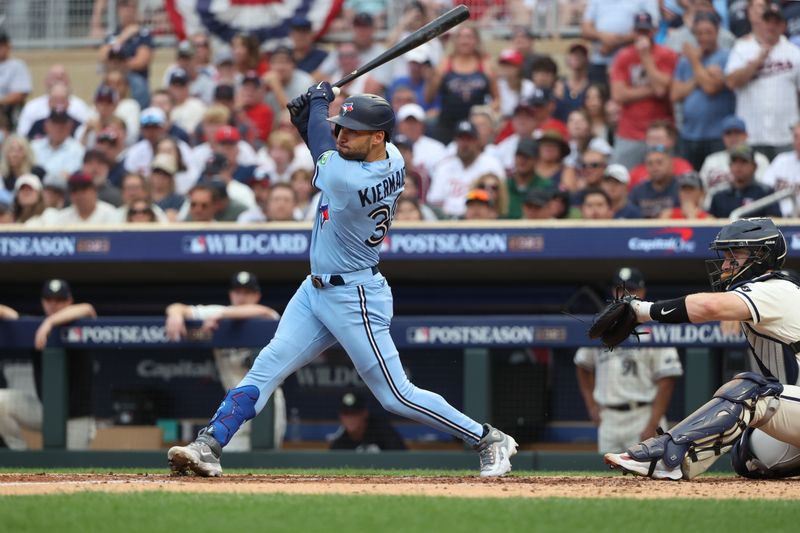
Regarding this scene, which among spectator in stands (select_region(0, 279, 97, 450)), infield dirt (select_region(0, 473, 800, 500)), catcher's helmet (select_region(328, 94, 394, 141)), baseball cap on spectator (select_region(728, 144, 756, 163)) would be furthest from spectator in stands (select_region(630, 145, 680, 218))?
catcher's helmet (select_region(328, 94, 394, 141))

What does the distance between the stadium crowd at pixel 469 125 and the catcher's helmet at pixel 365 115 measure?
340 cm

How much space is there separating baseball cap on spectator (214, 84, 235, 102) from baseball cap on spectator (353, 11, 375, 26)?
132cm

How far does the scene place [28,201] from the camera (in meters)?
10.1

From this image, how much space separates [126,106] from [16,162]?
4.55 ft

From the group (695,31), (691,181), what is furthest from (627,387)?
(695,31)

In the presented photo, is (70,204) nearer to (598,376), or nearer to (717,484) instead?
(598,376)

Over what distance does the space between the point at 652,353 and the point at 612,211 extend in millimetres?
1549

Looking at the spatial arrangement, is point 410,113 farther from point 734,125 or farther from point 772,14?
point 772,14

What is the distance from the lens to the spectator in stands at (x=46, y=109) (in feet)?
40.3

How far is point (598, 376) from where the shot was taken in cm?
802

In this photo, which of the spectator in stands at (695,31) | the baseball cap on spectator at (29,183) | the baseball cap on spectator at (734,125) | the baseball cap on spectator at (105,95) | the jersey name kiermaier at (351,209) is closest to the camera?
the jersey name kiermaier at (351,209)

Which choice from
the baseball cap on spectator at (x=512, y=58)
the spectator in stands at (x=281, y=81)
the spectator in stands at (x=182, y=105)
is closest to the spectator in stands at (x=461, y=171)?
the baseball cap on spectator at (x=512, y=58)

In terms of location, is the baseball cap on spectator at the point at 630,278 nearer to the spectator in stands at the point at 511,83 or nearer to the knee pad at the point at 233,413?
the knee pad at the point at 233,413

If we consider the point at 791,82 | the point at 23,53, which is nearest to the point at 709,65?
the point at 791,82
